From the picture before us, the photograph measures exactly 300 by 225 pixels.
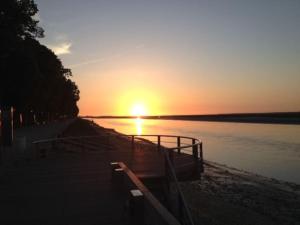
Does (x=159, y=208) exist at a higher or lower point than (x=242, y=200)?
higher

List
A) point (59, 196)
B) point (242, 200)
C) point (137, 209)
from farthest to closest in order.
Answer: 1. point (242, 200)
2. point (59, 196)
3. point (137, 209)

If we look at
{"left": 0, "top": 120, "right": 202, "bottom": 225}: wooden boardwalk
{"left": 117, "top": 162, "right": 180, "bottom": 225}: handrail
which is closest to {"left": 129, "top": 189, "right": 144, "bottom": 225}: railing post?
{"left": 117, "top": 162, "right": 180, "bottom": 225}: handrail

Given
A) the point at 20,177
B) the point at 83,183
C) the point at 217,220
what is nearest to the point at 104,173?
the point at 83,183

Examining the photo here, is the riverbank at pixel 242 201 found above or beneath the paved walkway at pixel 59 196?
beneath

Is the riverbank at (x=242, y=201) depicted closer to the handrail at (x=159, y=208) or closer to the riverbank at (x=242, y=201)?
the riverbank at (x=242, y=201)

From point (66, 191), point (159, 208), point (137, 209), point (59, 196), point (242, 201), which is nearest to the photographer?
point (159, 208)

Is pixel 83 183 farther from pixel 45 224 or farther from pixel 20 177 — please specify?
pixel 45 224

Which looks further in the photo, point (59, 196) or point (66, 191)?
point (66, 191)

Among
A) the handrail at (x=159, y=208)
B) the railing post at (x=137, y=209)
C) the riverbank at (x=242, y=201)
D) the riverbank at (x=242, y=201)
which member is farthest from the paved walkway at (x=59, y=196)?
the riverbank at (x=242, y=201)

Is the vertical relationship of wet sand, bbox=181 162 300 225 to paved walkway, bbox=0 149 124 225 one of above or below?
below

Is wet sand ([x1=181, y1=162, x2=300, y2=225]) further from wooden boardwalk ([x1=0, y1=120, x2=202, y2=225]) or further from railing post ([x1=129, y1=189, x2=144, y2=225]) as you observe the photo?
railing post ([x1=129, y1=189, x2=144, y2=225])

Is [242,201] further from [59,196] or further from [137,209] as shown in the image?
[137,209]

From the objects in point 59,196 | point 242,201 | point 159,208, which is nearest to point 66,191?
point 59,196

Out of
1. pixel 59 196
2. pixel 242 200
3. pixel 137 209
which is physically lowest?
pixel 242 200
